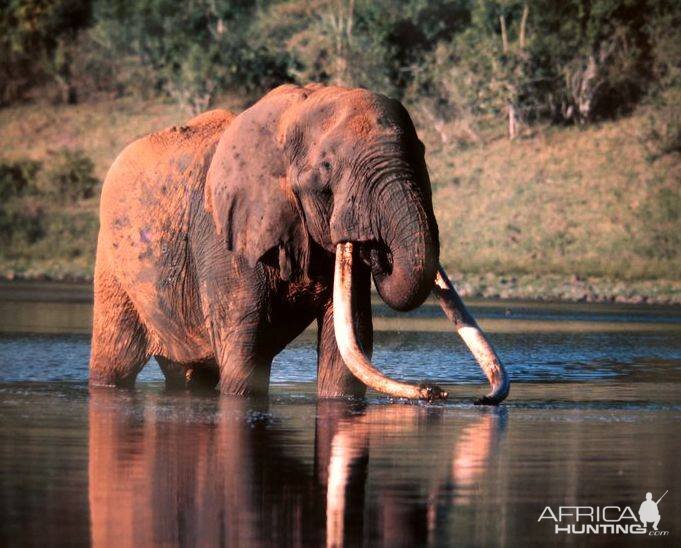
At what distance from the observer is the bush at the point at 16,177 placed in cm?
5281

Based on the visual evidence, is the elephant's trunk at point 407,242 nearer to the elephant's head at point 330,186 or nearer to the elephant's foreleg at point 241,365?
the elephant's head at point 330,186

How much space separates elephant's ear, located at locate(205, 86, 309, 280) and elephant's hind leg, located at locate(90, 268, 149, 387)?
201 cm

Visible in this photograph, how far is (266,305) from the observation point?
41.3 ft

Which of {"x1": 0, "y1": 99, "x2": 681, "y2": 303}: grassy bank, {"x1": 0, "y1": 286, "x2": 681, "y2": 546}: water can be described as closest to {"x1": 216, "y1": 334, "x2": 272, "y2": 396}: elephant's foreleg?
{"x1": 0, "y1": 286, "x2": 681, "y2": 546}: water

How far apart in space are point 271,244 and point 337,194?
727 mm

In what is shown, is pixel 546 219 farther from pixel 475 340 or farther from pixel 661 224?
pixel 475 340

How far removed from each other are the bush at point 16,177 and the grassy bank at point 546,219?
114cm

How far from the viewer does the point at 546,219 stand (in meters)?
44.6

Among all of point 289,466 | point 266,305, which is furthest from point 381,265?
point 289,466

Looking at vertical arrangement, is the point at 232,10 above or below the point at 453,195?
above

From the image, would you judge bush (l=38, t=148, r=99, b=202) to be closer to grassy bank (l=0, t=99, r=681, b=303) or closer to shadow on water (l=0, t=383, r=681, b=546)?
grassy bank (l=0, t=99, r=681, b=303)

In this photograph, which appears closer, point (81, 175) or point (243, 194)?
point (243, 194)

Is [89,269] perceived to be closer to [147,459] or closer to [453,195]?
[453,195]

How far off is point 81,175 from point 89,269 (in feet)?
31.4
